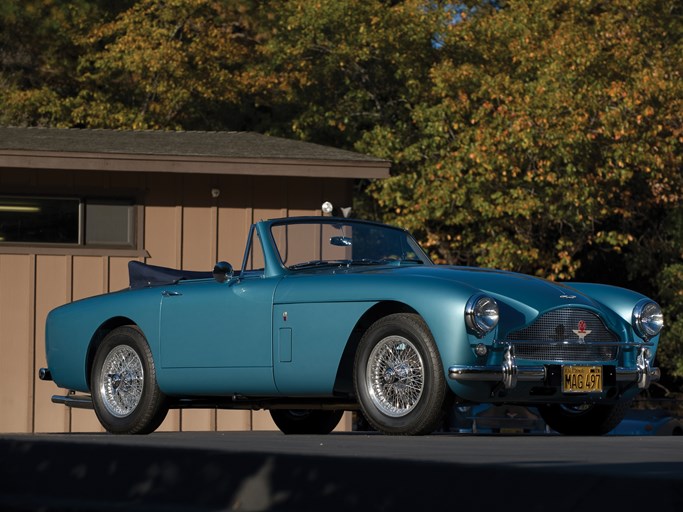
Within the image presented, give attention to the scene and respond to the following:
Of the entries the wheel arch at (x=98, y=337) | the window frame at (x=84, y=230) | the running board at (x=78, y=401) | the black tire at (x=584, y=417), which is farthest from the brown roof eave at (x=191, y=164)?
the black tire at (x=584, y=417)

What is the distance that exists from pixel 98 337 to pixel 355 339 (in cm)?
247

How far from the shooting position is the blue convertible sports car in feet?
26.9

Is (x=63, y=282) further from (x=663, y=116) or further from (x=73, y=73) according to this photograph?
(x=73, y=73)

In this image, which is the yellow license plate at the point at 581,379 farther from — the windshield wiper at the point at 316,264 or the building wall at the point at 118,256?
the building wall at the point at 118,256

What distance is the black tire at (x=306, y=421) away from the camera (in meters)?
11.4

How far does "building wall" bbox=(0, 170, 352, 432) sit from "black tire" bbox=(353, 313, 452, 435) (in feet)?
25.6

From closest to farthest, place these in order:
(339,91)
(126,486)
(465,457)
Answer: (465,457) → (126,486) → (339,91)

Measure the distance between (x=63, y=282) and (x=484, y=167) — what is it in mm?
10706

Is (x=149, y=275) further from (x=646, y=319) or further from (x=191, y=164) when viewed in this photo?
(x=191, y=164)

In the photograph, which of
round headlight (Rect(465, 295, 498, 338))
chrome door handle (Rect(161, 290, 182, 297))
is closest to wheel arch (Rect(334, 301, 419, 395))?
round headlight (Rect(465, 295, 498, 338))

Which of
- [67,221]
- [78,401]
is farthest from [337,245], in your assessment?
[67,221]

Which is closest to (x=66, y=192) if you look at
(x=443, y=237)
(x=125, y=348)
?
(x=125, y=348)

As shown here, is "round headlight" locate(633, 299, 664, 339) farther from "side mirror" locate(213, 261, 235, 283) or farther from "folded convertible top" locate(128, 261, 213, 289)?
"folded convertible top" locate(128, 261, 213, 289)

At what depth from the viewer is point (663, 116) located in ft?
83.1
